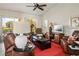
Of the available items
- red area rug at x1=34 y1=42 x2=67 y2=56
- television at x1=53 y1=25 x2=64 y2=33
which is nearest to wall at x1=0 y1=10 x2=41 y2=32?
television at x1=53 y1=25 x2=64 y2=33

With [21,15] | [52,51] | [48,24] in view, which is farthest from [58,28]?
[21,15]

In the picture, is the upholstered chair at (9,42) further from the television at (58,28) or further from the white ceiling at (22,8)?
the television at (58,28)

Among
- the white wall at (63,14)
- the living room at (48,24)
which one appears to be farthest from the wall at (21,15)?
the white wall at (63,14)

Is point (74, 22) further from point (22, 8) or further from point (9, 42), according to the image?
point (9, 42)

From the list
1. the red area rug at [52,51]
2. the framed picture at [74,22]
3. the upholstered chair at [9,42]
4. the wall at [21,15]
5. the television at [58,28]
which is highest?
the wall at [21,15]

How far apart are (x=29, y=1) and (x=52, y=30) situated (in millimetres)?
562

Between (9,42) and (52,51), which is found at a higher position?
(9,42)

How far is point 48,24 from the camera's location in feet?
6.43

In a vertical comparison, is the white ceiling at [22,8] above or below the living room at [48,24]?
above

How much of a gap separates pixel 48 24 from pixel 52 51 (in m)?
0.41

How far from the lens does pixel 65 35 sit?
1.94 m

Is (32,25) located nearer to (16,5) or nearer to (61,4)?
(16,5)

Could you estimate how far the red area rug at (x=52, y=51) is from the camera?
195cm

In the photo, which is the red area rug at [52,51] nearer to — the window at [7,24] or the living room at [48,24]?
the living room at [48,24]
